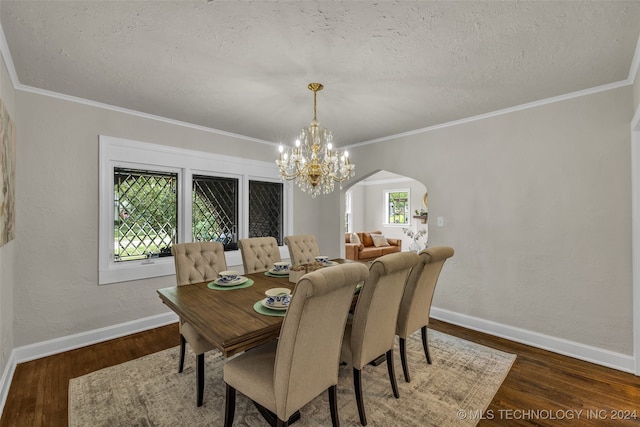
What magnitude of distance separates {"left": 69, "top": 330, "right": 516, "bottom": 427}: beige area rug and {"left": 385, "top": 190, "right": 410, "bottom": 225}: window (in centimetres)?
596

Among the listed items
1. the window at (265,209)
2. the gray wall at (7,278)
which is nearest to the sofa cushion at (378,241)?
the window at (265,209)

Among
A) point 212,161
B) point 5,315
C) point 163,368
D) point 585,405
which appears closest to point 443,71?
point 585,405

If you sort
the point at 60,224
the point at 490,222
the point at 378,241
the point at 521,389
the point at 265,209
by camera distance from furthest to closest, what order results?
the point at 378,241 → the point at 265,209 → the point at 490,222 → the point at 60,224 → the point at 521,389

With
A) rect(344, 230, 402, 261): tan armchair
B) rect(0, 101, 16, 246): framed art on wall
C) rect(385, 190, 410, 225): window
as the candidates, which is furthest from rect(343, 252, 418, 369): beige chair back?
rect(385, 190, 410, 225): window

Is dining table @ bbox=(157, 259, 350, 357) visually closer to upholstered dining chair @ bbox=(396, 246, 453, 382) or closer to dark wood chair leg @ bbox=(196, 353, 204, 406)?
dark wood chair leg @ bbox=(196, 353, 204, 406)

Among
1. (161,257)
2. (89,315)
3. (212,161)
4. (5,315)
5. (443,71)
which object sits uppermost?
(443,71)

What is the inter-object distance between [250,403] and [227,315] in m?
0.76

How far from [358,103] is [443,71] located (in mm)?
846

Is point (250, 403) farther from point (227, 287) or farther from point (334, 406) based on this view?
point (227, 287)

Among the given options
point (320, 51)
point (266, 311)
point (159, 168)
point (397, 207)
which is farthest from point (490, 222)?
point (397, 207)

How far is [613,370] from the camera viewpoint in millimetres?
2389

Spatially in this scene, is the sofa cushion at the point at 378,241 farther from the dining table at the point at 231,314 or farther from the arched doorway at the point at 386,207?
the dining table at the point at 231,314

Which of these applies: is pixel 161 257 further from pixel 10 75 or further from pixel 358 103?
pixel 358 103

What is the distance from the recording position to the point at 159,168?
3.32 meters
